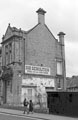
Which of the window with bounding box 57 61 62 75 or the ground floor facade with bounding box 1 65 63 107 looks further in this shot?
the window with bounding box 57 61 62 75

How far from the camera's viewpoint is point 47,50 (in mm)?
39000

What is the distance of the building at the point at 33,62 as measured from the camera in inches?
1396

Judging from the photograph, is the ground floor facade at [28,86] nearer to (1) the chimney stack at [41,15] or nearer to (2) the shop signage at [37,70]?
(2) the shop signage at [37,70]

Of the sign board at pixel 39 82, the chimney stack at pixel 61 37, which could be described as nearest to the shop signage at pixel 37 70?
the sign board at pixel 39 82

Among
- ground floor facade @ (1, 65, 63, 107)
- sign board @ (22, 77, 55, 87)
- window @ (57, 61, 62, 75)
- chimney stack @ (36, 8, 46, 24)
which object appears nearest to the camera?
ground floor facade @ (1, 65, 63, 107)

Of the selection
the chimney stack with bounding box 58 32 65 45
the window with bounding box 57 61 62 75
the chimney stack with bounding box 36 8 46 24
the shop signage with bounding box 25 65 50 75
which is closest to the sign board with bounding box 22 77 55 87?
the shop signage with bounding box 25 65 50 75

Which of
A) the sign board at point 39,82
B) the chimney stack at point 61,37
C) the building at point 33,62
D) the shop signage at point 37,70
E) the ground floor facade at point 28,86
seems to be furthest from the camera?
the chimney stack at point 61,37

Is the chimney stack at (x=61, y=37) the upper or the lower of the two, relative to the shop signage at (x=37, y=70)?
upper

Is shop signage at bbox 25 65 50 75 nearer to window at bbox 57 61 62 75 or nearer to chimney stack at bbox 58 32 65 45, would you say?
window at bbox 57 61 62 75

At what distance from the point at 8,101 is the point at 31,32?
34.6 feet

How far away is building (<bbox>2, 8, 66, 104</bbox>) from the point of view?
35.5 metres

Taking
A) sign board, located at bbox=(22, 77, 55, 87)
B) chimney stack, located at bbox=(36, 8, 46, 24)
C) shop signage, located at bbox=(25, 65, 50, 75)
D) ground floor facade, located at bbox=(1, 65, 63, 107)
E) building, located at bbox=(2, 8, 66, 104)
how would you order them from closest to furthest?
1. ground floor facade, located at bbox=(1, 65, 63, 107)
2. building, located at bbox=(2, 8, 66, 104)
3. sign board, located at bbox=(22, 77, 55, 87)
4. shop signage, located at bbox=(25, 65, 50, 75)
5. chimney stack, located at bbox=(36, 8, 46, 24)

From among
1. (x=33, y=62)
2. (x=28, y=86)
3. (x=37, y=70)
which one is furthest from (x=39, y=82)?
(x=33, y=62)

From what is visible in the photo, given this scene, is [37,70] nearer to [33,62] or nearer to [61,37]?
[33,62]
